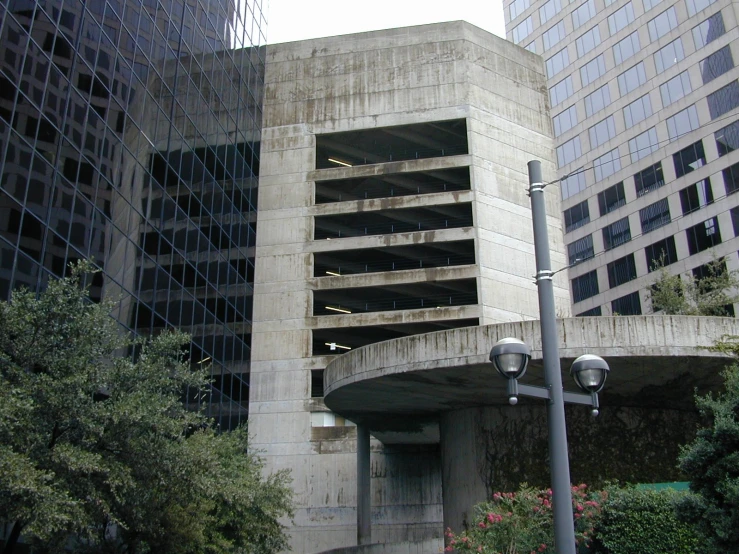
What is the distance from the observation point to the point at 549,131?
2131 inches

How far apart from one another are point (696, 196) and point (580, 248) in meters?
13.1

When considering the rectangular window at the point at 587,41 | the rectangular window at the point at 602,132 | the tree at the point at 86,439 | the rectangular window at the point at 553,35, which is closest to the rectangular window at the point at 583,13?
the rectangular window at the point at 587,41

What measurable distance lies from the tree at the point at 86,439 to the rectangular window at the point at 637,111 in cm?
5738

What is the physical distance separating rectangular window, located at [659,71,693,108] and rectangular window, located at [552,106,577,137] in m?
10.2

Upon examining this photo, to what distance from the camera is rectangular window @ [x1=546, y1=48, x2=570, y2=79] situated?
7881cm

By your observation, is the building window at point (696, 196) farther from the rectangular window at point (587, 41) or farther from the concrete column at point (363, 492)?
the concrete column at point (363, 492)

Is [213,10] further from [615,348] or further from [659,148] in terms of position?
[659,148]

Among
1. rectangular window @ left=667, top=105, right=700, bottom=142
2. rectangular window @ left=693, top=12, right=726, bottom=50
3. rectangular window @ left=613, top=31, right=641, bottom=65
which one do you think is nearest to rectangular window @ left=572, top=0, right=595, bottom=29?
rectangular window @ left=613, top=31, right=641, bottom=65

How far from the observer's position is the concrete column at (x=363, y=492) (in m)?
38.9

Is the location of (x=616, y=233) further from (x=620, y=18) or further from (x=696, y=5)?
(x=620, y=18)

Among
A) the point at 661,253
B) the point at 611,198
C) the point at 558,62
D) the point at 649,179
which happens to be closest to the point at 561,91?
the point at 558,62

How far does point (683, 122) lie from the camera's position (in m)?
64.6

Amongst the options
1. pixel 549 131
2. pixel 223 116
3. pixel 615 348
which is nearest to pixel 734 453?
pixel 615 348

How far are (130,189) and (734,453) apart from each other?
21.5 metres
